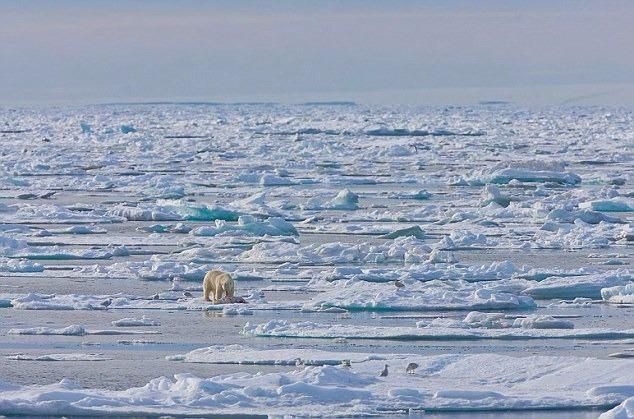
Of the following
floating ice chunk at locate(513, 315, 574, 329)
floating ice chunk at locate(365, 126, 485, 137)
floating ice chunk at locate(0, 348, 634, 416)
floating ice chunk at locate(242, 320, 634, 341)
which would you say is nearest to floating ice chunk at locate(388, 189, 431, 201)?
floating ice chunk at locate(513, 315, 574, 329)

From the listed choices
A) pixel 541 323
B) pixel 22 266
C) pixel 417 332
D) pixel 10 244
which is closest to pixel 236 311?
pixel 417 332

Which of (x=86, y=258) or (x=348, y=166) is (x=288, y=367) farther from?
(x=348, y=166)

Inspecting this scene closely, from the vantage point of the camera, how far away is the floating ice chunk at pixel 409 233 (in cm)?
1429

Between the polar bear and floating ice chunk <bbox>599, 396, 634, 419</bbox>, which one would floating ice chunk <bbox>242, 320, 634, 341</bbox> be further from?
floating ice chunk <bbox>599, 396, 634, 419</bbox>

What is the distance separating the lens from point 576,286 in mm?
10430

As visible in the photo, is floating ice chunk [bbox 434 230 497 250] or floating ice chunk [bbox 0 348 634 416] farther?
floating ice chunk [bbox 434 230 497 250]

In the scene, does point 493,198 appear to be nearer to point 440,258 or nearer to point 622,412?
point 440,258

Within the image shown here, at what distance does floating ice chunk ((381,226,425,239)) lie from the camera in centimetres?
1429

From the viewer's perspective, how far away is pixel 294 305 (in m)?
9.73

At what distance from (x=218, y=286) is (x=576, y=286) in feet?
8.50

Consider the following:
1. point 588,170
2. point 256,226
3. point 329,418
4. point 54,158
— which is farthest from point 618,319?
point 54,158

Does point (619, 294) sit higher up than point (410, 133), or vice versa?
point (410, 133)

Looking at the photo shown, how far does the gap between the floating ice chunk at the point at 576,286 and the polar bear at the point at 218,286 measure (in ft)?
7.01

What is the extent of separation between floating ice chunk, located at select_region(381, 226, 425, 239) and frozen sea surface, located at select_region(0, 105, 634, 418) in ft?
0.07
